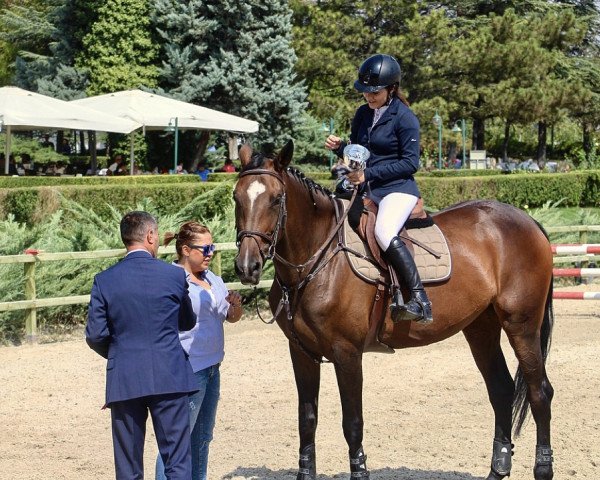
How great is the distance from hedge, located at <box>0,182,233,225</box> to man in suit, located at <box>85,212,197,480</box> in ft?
37.6

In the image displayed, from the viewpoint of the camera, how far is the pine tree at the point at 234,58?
107 ft

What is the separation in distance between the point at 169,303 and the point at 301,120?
1194 inches

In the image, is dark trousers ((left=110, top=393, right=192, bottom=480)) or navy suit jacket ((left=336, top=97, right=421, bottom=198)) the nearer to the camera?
dark trousers ((left=110, top=393, right=192, bottom=480))

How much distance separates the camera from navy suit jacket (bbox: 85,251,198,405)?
14.4 feet

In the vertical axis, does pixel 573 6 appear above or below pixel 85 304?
above

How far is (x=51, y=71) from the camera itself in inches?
1414

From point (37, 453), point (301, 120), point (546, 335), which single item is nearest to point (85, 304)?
point (37, 453)

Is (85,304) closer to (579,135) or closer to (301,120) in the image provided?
(301,120)

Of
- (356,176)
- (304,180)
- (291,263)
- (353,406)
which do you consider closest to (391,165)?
(356,176)

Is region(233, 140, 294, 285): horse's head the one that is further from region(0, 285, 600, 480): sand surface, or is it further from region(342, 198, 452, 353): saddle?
region(0, 285, 600, 480): sand surface

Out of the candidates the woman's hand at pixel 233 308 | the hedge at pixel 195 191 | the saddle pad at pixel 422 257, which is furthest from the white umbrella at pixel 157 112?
the woman's hand at pixel 233 308

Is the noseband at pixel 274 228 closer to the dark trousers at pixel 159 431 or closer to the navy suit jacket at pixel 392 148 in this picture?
the navy suit jacket at pixel 392 148

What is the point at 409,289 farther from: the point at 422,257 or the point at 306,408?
the point at 306,408

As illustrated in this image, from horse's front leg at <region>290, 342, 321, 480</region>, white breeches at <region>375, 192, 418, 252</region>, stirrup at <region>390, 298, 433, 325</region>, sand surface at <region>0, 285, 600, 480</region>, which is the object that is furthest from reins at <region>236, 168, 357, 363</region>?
sand surface at <region>0, 285, 600, 480</region>
